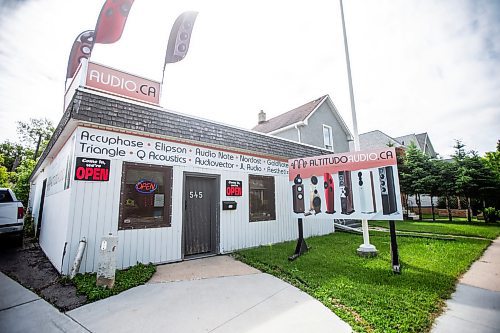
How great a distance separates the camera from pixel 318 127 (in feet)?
54.5

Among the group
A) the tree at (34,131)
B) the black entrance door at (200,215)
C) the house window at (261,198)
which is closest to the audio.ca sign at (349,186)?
the house window at (261,198)

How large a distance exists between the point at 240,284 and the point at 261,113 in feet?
61.0

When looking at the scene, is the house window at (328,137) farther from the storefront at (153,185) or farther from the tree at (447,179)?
the storefront at (153,185)

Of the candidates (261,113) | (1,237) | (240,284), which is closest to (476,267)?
(240,284)

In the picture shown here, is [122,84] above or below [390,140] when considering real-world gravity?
below

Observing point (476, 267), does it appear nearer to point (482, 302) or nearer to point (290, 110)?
point (482, 302)

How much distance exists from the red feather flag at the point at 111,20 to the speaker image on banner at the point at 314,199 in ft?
27.9

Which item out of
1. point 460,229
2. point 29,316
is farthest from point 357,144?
point 460,229

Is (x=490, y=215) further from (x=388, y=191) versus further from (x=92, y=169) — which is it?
(x=92, y=169)

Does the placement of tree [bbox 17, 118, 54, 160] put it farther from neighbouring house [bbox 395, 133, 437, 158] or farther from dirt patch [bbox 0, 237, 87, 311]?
neighbouring house [bbox 395, 133, 437, 158]

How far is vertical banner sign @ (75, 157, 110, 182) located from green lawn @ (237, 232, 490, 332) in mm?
4065

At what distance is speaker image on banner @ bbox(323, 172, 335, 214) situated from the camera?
6.26m

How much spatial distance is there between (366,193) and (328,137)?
12486 millimetres

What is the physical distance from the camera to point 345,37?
24.6 feet
